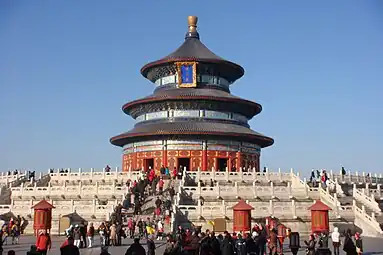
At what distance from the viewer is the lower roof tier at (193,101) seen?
52.5 m

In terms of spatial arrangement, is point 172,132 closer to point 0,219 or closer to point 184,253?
point 0,219

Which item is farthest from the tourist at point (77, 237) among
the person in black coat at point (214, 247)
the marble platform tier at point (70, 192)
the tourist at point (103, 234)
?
the marble platform tier at point (70, 192)

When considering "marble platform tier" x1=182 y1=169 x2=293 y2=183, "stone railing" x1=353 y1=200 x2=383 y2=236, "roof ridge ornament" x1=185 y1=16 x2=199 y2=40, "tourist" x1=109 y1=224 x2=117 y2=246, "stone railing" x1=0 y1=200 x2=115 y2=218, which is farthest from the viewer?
"roof ridge ornament" x1=185 y1=16 x2=199 y2=40

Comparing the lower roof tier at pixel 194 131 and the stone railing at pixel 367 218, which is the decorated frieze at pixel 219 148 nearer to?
the lower roof tier at pixel 194 131

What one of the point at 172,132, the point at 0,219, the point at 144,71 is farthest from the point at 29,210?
the point at 144,71

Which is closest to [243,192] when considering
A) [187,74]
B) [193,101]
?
[193,101]

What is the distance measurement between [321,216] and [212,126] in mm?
25180

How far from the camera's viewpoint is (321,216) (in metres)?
27.1

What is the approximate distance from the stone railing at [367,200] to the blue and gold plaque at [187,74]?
2386 centimetres

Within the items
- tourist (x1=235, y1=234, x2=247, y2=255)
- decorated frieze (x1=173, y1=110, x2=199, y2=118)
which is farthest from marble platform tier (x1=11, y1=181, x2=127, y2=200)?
tourist (x1=235, y1=234, x2=247, y2=255)

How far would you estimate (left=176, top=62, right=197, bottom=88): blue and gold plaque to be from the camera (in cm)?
5534

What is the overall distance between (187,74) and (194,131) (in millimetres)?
8390

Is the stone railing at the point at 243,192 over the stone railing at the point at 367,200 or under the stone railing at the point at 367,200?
over

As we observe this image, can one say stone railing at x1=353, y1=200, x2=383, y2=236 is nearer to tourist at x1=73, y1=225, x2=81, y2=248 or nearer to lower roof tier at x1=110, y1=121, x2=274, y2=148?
tourist at x1=73, y1=225, x2=81, y2=248
